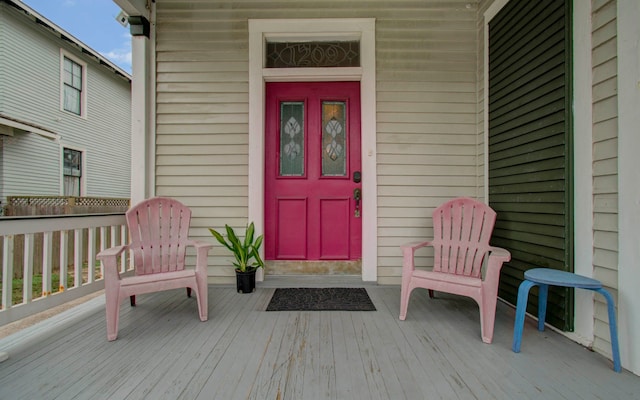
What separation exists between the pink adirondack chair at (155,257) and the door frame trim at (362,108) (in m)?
0.74

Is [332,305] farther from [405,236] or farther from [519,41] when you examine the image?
[519,41]

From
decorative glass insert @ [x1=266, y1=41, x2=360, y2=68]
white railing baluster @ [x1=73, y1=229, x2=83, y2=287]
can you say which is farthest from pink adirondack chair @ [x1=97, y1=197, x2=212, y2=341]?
decorative glass insert @ [x1=266, y1=41, x2=360, y2=68]

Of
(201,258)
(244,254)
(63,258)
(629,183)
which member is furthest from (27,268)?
(629,183)

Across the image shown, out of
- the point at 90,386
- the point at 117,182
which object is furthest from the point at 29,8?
the point at 90,386

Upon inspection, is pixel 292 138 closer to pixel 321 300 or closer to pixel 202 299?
pixel 321 300

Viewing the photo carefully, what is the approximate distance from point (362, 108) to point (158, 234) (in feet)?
7.16

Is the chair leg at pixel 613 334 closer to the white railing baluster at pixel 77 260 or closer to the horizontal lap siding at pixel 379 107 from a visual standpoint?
the horizontal lap siding at pixel 379 107

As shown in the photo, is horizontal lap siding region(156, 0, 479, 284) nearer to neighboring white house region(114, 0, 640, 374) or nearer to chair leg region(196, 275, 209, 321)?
neighboring white house region(114, 0, 640, 374)

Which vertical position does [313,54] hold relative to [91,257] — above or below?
above

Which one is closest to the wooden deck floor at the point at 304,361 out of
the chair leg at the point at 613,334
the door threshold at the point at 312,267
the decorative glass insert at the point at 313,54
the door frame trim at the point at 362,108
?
the chair leg at the point at 613,334

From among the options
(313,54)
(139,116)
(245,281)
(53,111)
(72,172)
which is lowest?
(245,281)

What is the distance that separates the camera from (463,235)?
228cm

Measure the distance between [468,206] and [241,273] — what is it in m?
2.04

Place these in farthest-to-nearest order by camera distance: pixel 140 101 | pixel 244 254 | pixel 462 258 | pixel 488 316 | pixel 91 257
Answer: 1. pixel 140 101
2. pixel 244 254
3. pixel 91 257
4. pixel 462 258
5. pixel 488 316
